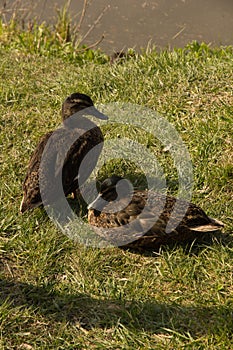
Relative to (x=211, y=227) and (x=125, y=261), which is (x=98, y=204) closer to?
(x=125, y=261)

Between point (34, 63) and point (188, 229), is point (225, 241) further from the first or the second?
point (34, 63)

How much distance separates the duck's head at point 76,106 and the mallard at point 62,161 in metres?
0.18

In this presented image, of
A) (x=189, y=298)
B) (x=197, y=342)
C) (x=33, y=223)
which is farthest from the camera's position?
(x=33, y=223)

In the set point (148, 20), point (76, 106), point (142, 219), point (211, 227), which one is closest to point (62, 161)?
point (76, 106)

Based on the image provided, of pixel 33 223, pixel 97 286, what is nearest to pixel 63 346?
pixel 97 286

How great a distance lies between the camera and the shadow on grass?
4.18m

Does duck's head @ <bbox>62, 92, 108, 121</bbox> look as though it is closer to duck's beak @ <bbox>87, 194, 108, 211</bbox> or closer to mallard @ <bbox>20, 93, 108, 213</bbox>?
mallard @ <bbox>20, 93, 108, 213</bbox>

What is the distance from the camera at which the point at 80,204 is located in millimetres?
5406

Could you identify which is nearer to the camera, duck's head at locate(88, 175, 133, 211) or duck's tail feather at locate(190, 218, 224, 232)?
duck's tail feather at locate(190, 218, 224, 232)

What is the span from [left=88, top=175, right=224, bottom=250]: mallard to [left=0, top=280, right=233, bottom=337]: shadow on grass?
0.57 meters

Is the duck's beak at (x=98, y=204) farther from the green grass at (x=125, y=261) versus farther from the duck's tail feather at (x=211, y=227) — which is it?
the duck's tail feather at (x=211, y=227)

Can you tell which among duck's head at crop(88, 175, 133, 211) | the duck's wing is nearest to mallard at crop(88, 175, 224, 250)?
duck's head at crop(88, 175, 133, 211)

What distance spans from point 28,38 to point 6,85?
1756mm

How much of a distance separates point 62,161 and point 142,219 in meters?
0.90
